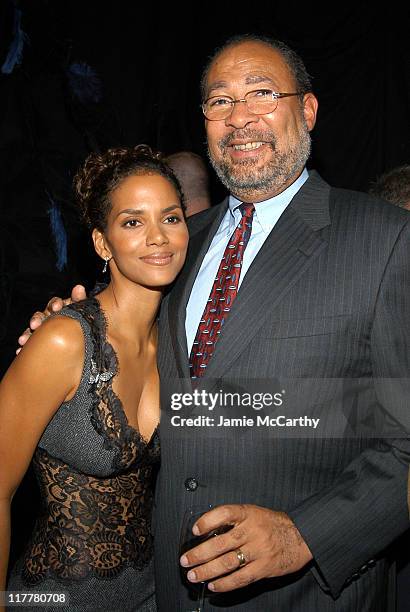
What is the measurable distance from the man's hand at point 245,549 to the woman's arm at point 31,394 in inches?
24.6

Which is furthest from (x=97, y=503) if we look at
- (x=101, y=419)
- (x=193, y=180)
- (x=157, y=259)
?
(x=193, y=180)

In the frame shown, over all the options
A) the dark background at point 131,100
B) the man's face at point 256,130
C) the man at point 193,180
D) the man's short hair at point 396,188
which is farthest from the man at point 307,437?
the dark background at point 131,100

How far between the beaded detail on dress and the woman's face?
0.19m

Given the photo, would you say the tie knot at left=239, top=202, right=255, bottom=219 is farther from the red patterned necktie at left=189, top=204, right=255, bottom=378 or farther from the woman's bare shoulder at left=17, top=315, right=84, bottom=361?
the woman's bare shoulder at left=17, top=315, right=84, bottom=361

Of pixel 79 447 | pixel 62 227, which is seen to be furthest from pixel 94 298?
pixel 62 227

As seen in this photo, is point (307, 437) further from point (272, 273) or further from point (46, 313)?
point (46, 313)

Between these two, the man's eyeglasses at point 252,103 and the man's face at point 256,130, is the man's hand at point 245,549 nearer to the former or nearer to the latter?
the man's face at point 256,130

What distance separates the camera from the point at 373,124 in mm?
3582

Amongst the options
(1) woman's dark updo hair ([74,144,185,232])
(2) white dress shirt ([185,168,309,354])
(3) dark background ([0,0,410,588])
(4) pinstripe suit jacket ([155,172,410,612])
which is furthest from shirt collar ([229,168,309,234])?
(3) dark background ([0,0,410,588])

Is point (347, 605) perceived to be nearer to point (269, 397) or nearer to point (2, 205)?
point (269, 397)

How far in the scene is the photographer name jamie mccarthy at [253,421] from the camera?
1.60 metres

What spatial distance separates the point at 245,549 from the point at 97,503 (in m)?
0.57

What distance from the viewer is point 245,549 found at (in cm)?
139

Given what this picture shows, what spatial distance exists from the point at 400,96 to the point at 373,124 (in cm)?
19
